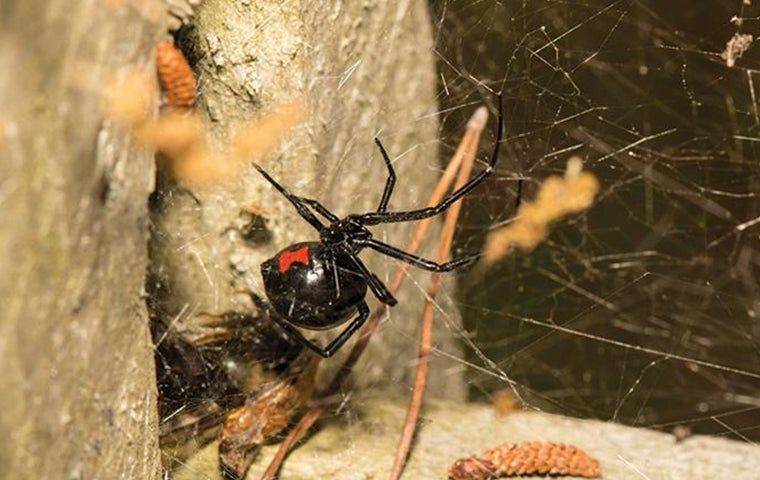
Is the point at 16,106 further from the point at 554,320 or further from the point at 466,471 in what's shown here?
the point at 554,320

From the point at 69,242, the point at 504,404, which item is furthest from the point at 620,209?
the point at 69,242

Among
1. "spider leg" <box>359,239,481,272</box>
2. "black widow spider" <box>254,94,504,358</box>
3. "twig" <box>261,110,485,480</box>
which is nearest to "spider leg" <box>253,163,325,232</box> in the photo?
"black widow spider" <box>254,94,504,358</box>

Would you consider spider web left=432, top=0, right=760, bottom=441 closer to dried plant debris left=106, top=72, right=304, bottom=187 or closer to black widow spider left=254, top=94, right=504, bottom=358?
black widow spider left=254, top=94, right=504, bottom=358

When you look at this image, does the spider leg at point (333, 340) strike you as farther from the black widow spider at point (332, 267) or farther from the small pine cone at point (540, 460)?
the small pine cone at point (540, 460)

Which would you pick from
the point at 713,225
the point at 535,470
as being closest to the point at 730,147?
the point at 713,225

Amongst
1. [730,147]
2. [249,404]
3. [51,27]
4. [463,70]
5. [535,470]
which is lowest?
[535,470]

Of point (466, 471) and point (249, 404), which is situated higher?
point (249, 404)
